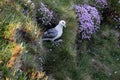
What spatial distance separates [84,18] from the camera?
14367 millimetres

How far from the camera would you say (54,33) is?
11.5 meters

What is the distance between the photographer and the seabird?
1144 centimetres

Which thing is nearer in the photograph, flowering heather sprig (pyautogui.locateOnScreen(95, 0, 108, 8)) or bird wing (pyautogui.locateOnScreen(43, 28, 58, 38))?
bird wing (pyautogui.locateOnScreen(43, 28, 58, 38))

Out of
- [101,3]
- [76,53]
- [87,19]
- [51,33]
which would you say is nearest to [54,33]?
[51,33]

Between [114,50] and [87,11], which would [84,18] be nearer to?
[87,11]

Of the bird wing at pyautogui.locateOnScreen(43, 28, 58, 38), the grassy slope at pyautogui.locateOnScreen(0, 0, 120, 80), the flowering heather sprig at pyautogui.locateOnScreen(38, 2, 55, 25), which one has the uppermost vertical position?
the flowering heather sprig at pyautogui.locateOnScreen(38, 2, 55, 25)

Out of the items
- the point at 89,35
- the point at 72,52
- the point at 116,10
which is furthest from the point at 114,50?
the point at 72,52

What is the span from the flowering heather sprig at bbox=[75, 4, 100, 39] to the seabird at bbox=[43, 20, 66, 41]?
2584 mm

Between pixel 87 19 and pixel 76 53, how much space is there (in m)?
1.93

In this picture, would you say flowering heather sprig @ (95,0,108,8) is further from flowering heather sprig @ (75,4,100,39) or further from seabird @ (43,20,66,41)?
seabird @ (43,20,66,41)

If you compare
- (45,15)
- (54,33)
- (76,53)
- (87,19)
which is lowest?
(76,53)

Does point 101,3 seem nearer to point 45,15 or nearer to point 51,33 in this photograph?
point 45,15

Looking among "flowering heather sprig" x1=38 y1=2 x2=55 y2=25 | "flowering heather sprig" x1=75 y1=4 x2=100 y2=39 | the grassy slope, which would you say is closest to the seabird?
the grassy slope

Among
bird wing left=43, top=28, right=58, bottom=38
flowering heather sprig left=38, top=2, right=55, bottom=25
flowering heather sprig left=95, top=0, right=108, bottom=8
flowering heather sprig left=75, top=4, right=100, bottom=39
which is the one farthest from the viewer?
flowering heather sprig left=95, top=0, right=108, bottom=8
